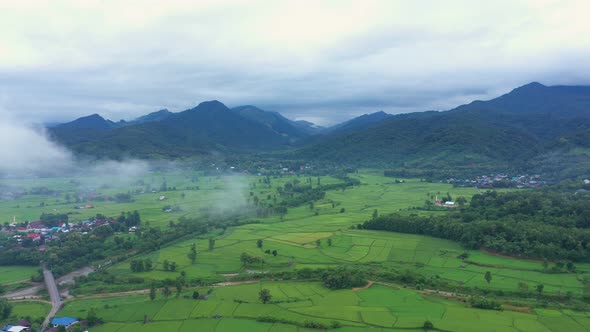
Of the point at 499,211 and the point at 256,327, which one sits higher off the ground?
the point at 499,211

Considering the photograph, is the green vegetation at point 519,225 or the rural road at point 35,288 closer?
the rural road at point 35,288

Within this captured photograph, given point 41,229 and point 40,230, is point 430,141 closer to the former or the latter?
point 41,229

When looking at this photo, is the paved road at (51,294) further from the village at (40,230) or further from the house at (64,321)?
the village at (40,230)

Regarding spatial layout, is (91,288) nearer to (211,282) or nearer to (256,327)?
(211,282)

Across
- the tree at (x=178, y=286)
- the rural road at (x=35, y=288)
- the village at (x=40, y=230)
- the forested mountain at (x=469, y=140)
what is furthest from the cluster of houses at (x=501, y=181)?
the rural road at (x=35, y=288)

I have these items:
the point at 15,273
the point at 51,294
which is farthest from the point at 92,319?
the point at 15,273

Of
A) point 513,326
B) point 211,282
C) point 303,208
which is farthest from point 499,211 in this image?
point 211,282

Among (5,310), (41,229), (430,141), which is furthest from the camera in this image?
(430,141)
